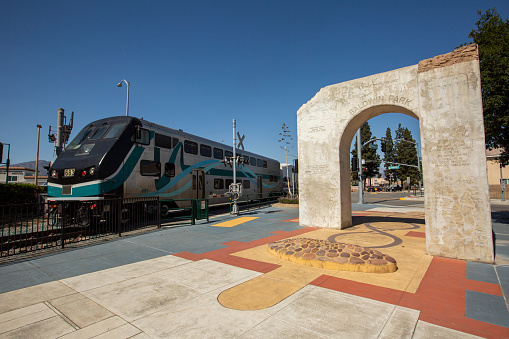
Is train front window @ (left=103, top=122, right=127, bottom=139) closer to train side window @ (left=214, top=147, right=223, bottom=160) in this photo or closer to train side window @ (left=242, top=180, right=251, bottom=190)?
train side window @ (left=214, top=147, right=223, bottom=160)

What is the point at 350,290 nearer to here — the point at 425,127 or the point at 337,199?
the point at 425,127

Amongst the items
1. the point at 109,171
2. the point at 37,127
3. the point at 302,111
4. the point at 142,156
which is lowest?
the point at 109,171

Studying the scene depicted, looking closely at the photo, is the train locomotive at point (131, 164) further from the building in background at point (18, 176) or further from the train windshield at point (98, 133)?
the building in background at point (18, 176)

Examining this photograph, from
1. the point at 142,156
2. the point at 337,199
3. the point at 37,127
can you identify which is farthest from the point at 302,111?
the point at 37,127

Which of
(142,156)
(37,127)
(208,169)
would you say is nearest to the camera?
(142,156)

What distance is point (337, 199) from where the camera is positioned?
9.56 meters

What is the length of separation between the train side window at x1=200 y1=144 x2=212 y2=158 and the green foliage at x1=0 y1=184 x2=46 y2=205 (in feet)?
39.8

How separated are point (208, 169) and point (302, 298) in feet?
44.8

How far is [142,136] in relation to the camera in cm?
1173

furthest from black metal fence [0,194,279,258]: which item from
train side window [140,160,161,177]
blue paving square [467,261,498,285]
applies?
blue paving square [467,261,498,285]

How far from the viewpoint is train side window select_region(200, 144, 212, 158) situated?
16.4 metres

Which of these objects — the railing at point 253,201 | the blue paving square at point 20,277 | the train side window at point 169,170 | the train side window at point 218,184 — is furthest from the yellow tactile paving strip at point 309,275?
the railing at point 253,201

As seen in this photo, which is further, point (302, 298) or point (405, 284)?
point (405, 284)

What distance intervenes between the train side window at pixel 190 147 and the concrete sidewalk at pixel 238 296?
8.53m
